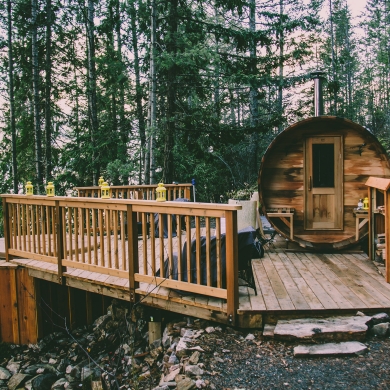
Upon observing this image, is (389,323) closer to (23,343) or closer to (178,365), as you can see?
(178,365)

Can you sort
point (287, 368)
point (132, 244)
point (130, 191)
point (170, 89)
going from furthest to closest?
point (170, 89), point (130, 191), point (132, 244), point (287, 368)

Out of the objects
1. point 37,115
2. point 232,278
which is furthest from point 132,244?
point 37,115

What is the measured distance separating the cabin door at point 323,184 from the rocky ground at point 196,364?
9.88 ft

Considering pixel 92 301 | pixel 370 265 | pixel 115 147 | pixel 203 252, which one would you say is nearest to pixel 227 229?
pixel 203 252

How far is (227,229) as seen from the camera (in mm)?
3324

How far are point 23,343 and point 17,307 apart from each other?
1.72ft

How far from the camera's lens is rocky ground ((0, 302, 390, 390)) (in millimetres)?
2650

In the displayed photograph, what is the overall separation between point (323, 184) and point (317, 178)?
0.45ft

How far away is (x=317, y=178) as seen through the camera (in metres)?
6.07

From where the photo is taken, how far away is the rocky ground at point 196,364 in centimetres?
265

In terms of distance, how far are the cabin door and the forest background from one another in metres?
3.68

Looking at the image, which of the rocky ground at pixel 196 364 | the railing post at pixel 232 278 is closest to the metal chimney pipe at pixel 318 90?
the railing post at pixel 232 278

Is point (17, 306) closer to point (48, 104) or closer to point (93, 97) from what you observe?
point (93, 97)

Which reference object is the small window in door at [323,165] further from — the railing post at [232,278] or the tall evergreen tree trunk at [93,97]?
the tall evergreen tree trunk at [93,97]
